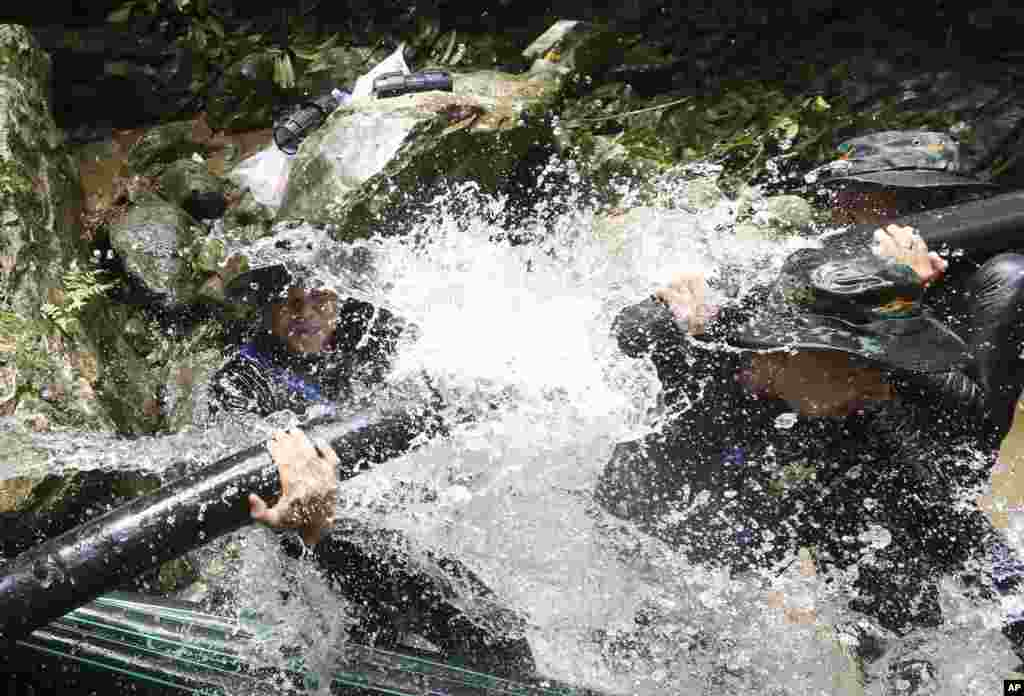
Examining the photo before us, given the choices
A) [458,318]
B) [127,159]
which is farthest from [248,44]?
[458,318]

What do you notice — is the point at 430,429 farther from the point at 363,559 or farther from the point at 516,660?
the point at 516,660

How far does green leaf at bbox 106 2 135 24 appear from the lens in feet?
17.9

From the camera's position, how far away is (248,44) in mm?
5613

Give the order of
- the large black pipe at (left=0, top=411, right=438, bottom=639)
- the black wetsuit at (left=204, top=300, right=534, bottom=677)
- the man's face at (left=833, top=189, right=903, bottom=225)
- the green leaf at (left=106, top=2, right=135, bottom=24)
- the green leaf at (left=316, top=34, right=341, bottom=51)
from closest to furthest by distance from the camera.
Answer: the large black pipe at (left=0, top=411, right=438, bottom=639) → the black wetsuit at (left=204, top=300, right=534, bottom=677) → the man's face at (left=833, top=189, right=903, bottom=225) → the green leaf at (left=106, top=2, right=135, bottom=24) → the green leaf at (left=316, top=34, right=341, bottom=51)

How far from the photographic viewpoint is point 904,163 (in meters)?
2.79

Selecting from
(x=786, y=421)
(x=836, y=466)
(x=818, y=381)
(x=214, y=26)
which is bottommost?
(x=836, y=466)

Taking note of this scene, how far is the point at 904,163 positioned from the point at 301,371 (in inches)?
94.2

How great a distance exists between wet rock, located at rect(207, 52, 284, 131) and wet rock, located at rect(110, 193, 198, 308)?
3.98 ft

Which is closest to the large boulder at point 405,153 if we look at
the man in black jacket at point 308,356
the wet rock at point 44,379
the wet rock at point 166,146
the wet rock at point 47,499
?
the man in black jacket at point 308,356

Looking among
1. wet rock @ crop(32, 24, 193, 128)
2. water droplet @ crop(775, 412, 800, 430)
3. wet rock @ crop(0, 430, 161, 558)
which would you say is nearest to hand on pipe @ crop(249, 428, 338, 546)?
wet rock @ crop(0, 430, 161, 558)

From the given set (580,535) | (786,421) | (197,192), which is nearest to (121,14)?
(197,192)

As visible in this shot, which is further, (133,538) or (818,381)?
(818,381)

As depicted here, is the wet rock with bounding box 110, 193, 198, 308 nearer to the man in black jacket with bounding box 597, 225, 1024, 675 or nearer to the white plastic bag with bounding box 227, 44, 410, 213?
the white plastic bag with bounding box 227, 44, 410, 213

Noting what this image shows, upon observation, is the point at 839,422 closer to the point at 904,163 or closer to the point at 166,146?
the point at 904,163
